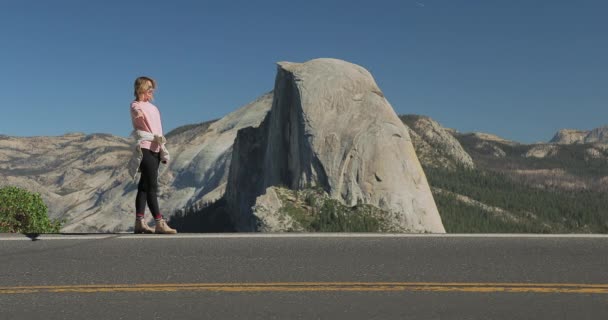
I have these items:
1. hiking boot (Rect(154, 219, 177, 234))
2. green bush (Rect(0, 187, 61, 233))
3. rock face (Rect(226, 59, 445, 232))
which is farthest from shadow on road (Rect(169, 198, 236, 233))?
hiking boot (Rect(154, 219, 177, 234))

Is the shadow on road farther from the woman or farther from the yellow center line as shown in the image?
the yellow center line

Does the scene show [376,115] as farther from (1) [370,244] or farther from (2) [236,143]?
(1) [370,244]

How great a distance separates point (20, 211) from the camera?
993 inches

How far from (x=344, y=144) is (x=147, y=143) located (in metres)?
93.6

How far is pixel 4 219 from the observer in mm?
24734

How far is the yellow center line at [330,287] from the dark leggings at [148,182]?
11.4 ft

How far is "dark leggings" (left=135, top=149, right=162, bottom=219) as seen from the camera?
1023cm

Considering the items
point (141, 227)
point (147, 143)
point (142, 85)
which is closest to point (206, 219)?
point (141, 227)

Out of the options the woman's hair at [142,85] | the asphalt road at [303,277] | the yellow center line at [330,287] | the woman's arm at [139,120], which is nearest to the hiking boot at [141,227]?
the asphalt road at [303,277]

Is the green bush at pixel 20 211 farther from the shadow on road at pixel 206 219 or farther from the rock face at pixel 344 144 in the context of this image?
the shadow on road at pixel 206 219

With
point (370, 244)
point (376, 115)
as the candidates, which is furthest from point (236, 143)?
point (370, 244)

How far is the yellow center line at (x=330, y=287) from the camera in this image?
663 centimetres

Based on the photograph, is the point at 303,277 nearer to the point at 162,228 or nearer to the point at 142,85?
the point at 162,228

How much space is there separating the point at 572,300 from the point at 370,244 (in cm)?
313
